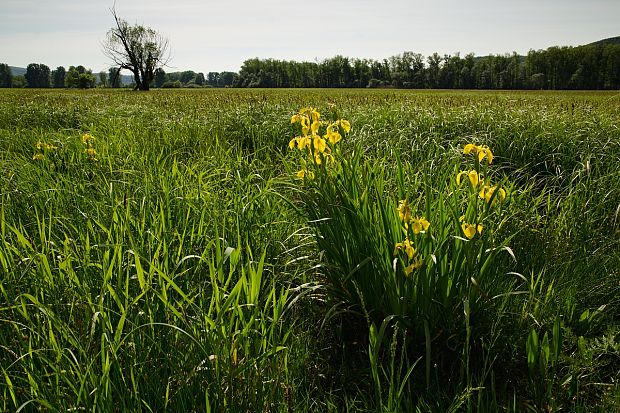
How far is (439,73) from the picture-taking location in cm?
8119

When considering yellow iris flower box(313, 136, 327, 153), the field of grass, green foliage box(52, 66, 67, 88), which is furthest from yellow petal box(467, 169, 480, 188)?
green foliage box(52, 66, 67, 88)

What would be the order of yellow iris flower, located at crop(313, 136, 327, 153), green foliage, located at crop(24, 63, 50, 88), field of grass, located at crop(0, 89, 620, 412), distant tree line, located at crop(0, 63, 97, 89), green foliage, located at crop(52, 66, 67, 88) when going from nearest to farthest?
field of grass, located at crop(0, 89, 620, 412) → yellow iris flower, located at crop(313, 136, 327, 153) → distant tree line, located at crop(0, 63, 97, 89) → green foliage, located at crop(24, 63, 50, 88) → green foliage, located at crop(52, 66, 67, 88)

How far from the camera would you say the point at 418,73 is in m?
82.0

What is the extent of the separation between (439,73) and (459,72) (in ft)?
11.5

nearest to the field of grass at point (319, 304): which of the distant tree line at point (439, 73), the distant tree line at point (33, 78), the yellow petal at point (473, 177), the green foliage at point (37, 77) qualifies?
the yellow petal at point (473, 177)

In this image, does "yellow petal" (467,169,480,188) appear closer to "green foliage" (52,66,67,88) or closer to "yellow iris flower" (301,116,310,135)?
"yellow iris flower" (301,116,310,135)

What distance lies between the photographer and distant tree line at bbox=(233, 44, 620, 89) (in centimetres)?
6316

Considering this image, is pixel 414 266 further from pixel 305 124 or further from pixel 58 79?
pixel 58 79

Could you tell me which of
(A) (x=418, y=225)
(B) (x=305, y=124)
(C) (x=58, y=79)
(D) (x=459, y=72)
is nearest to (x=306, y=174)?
(B) (x=305, y=124)

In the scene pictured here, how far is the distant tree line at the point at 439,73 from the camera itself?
207ft

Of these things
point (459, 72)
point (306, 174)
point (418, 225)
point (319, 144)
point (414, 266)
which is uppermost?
point (459, 72)

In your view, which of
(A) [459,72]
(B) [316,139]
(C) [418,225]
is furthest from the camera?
(A) [459,72]

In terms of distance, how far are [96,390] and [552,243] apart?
8.68ft

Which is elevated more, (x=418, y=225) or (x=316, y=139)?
(x=316, y=139)
